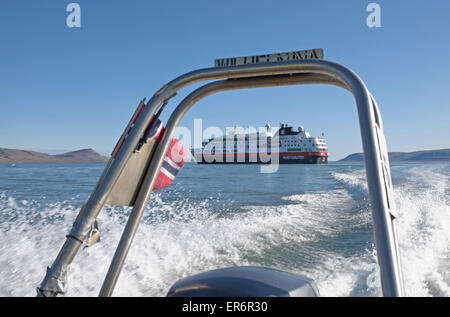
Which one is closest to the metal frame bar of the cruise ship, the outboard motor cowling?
the outboard motor cowling

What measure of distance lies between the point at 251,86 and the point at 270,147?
52.9 meters

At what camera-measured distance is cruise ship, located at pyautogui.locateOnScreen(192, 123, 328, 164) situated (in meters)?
52.2

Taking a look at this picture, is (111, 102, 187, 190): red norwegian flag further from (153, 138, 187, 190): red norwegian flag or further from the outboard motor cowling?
the outboard motor cowling

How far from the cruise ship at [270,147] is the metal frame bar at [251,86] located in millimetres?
51362

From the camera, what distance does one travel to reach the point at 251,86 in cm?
147

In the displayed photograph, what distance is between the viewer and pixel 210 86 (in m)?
1.54

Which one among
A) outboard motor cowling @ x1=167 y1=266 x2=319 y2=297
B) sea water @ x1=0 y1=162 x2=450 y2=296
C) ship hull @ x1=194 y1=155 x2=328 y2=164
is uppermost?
ship hull @ x1=194 y1=155 x2=328 y2=164

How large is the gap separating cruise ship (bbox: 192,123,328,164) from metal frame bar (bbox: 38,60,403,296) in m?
51.4

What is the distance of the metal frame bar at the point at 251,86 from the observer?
0.92m

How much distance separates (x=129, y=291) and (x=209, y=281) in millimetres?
2086

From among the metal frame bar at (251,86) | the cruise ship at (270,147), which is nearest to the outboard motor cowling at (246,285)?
the metal frame bar at (251,86)

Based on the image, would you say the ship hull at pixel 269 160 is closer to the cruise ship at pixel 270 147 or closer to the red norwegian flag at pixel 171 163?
the cruise ship at pixel 270 147
